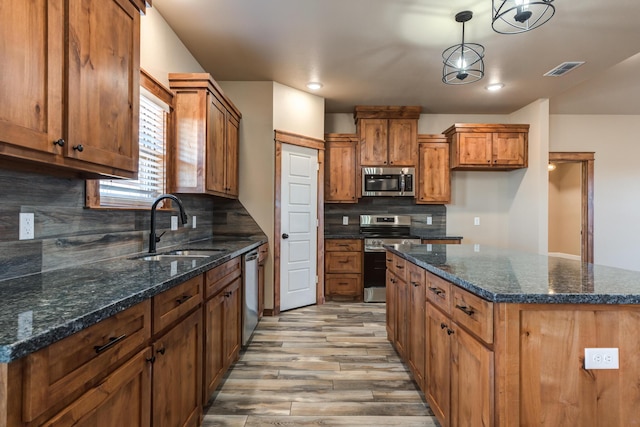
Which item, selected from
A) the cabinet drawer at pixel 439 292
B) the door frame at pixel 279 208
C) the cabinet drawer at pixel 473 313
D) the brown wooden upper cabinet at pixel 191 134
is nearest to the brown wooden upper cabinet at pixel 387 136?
the door frame at pixel 279 208

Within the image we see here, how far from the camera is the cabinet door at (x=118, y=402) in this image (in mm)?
848

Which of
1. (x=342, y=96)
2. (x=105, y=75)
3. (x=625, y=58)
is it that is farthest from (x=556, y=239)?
(x=105, y=75)

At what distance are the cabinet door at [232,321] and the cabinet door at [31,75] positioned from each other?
140 centimetres

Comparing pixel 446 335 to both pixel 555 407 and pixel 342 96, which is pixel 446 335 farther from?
pixel 342 96

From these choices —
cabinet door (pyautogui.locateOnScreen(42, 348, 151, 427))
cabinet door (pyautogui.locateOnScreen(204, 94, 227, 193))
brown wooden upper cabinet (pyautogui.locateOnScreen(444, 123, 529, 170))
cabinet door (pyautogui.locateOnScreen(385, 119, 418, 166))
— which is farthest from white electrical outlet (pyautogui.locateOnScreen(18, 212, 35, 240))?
brown wooden upper cabinet (pyautogui.locateOnScreen(444, 123, 529, 170))

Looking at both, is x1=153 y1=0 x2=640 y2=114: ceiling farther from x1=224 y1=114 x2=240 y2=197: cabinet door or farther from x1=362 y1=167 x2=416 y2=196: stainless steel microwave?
x1=362 y1=167 x2=416 y2=196: stainless steel microwave

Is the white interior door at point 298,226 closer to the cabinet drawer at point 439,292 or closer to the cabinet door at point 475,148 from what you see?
the cabinet door at point 475,148

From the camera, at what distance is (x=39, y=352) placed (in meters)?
0.73

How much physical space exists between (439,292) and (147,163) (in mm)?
2151

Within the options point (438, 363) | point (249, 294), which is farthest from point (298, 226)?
point (438, 363)

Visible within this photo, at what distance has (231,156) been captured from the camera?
11.5 ft

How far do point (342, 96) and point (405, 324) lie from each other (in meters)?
3.05

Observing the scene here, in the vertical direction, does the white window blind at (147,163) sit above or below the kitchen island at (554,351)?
above

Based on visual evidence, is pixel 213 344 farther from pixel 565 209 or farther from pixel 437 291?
pixel 565 209
